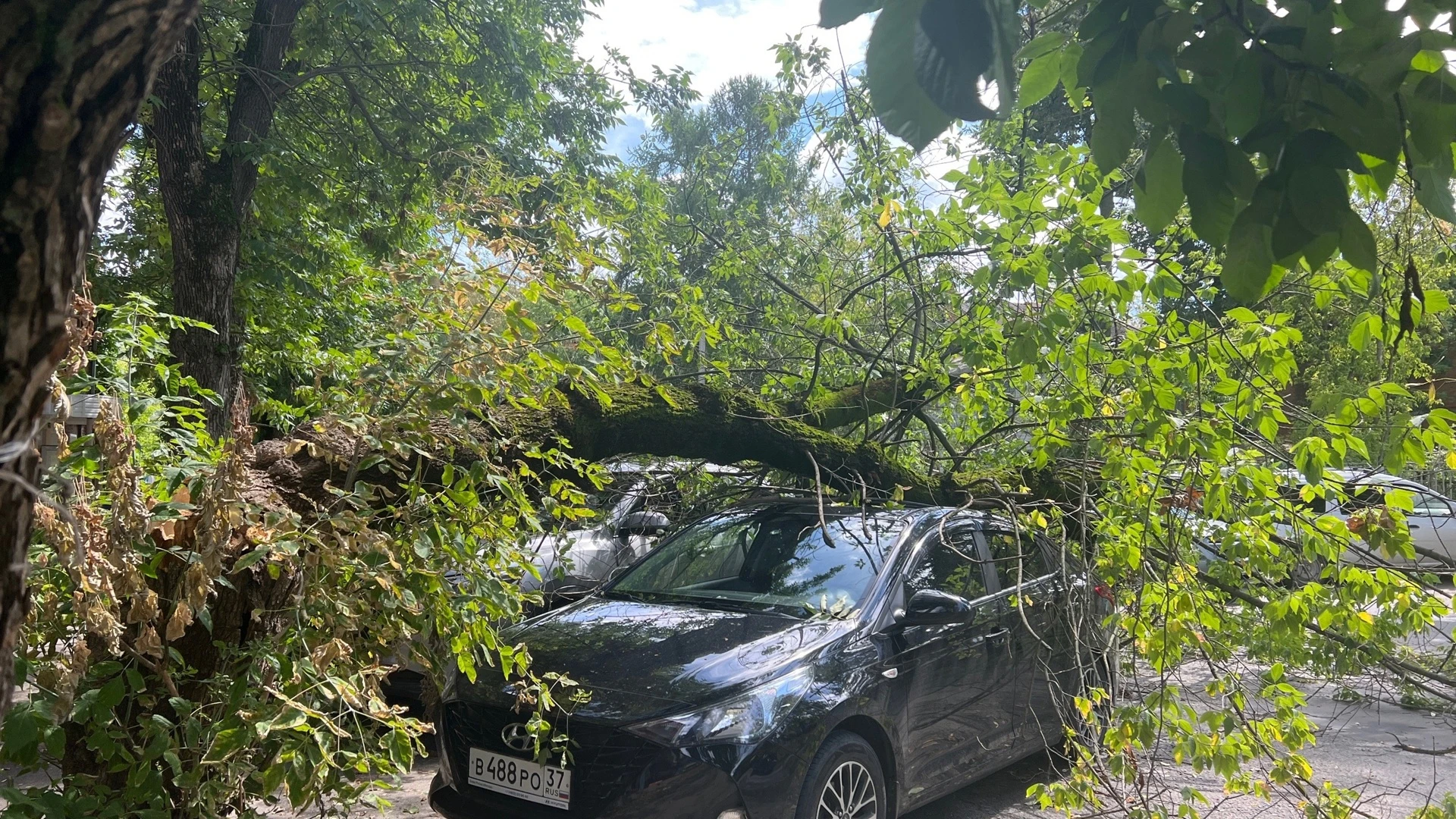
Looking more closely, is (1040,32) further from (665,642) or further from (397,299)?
(665,642)

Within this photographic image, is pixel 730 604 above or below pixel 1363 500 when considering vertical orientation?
below

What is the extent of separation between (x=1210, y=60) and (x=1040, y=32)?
0.39 m

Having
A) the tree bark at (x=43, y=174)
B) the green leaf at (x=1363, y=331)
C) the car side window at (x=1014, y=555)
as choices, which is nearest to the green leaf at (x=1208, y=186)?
the tree bark at (x=43, y=174)

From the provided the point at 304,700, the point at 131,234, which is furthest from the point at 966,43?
the point at 131,234

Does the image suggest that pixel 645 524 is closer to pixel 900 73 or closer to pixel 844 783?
pixel 844 783

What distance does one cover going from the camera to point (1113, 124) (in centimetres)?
155

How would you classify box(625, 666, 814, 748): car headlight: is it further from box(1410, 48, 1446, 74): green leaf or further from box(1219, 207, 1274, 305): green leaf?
box(1410, 48, 1446, 74): green leaf

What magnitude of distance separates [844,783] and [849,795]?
67 mm

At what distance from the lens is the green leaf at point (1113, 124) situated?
1.53 metres

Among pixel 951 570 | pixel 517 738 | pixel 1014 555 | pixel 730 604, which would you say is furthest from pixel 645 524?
pixel 517 738

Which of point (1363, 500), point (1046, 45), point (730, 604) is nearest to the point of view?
point (1046, 45)

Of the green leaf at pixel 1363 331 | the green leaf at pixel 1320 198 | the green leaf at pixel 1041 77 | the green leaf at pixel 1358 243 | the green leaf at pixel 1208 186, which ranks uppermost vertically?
the green leaf at pixel 1041 77

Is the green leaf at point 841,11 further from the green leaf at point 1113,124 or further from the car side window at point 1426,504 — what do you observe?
the car side window at point 1426,504

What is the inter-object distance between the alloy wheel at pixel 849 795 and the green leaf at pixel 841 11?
3214 mm
